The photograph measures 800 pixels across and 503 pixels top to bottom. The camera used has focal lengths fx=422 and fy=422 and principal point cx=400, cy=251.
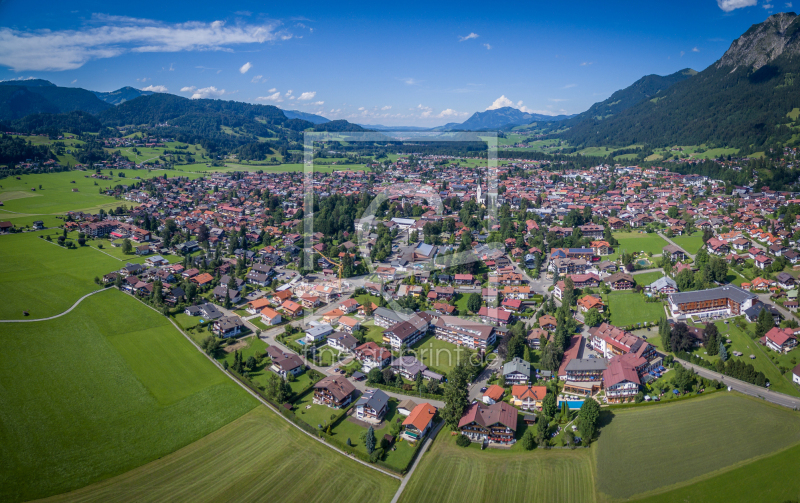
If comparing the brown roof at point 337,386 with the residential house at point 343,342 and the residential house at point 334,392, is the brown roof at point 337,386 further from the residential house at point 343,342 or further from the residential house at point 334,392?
the residential house at point 343,342

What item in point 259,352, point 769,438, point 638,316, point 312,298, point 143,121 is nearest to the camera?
point 769,438

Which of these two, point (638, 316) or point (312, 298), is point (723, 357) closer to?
point (638, 316)

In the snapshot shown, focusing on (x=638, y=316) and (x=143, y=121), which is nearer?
(x=638, y=316)

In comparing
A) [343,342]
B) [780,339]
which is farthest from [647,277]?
[343,342]

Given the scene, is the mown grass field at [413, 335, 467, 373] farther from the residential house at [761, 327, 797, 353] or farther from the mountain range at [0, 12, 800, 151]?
the mountain range at [0, 12, 800, 151]

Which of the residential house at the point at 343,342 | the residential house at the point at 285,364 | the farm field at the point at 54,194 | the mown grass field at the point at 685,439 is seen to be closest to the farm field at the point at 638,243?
the mown grass field at the point at 685,439

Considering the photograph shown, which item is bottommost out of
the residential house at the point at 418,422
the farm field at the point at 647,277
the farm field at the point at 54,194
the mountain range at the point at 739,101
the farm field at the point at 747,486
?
the farm field at the point at 747,486

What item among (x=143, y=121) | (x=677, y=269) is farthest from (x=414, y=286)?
(x=143, y=121)
